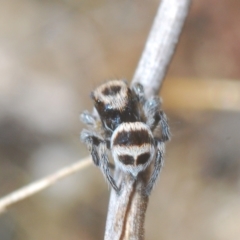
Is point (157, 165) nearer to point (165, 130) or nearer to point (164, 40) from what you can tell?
point (165, 130)

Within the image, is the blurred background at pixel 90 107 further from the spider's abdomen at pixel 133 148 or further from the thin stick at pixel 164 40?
the spider's abdomen at pixel 133 148

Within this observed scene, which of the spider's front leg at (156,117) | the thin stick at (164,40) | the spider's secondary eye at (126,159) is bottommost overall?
the spider's secondary eye at (126,159)

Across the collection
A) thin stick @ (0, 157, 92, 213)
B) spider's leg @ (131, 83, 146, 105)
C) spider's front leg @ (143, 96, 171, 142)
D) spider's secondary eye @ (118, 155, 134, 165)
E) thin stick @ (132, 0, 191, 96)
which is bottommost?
spider's secondary eye @ (118, 155, 134, 165)

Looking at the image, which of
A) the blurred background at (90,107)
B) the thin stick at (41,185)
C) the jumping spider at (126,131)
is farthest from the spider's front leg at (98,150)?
the blurred background at (90,107)

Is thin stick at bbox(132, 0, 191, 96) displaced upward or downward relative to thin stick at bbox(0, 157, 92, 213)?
upward

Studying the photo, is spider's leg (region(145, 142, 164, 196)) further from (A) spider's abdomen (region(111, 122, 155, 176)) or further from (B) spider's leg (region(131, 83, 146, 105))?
(B) spider's leg (region(131, 83, 146, 105))

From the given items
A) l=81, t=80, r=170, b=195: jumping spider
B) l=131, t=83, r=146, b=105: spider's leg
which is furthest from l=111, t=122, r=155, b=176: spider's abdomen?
l=131, t=83, r=146, b=105: spider's leg

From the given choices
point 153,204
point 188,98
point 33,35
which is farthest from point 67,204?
point 33,35

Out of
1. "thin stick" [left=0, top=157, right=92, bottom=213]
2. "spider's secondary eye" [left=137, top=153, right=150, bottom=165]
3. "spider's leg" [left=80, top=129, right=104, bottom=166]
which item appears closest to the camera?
"spider's secondary eye" [left=137, top=153, right=150, bottom=165]
